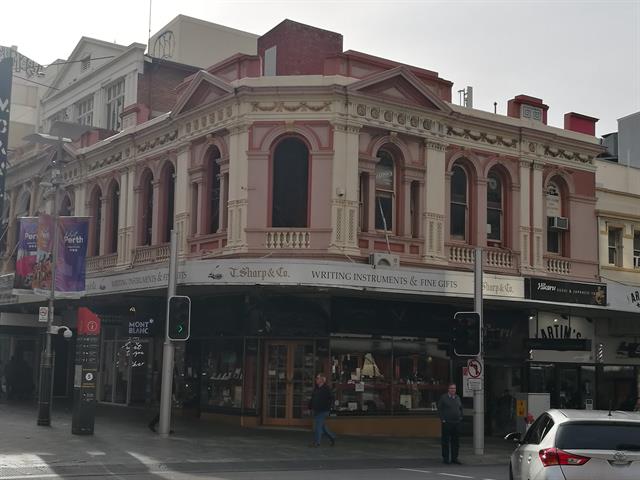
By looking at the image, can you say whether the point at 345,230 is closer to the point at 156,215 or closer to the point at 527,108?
the point at 156,215

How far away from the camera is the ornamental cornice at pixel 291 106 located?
24.2 meters

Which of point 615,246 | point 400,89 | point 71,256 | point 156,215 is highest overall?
point 400,89

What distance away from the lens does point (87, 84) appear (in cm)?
3619

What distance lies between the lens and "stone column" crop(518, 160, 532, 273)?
89.1ft

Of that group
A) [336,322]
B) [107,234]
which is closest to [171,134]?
[107,234]

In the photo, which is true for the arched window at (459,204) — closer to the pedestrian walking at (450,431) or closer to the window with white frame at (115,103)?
the pedestrian walking at (450,431)

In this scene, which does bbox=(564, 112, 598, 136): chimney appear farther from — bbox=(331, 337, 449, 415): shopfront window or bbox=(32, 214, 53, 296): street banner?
bbox=(32, 214, 53, 296): street banner

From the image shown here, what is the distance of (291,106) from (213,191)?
3622 millimetres

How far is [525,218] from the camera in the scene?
27.4m

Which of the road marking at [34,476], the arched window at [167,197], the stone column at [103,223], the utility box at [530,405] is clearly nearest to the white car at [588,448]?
the road marking at [34,476]

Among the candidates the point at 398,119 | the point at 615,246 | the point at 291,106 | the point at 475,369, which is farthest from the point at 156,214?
the point at 615,246

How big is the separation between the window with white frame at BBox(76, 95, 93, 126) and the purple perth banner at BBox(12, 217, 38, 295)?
1134cm

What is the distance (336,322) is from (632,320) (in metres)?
11.0

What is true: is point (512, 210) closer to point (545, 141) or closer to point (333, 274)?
point (545, 141)
